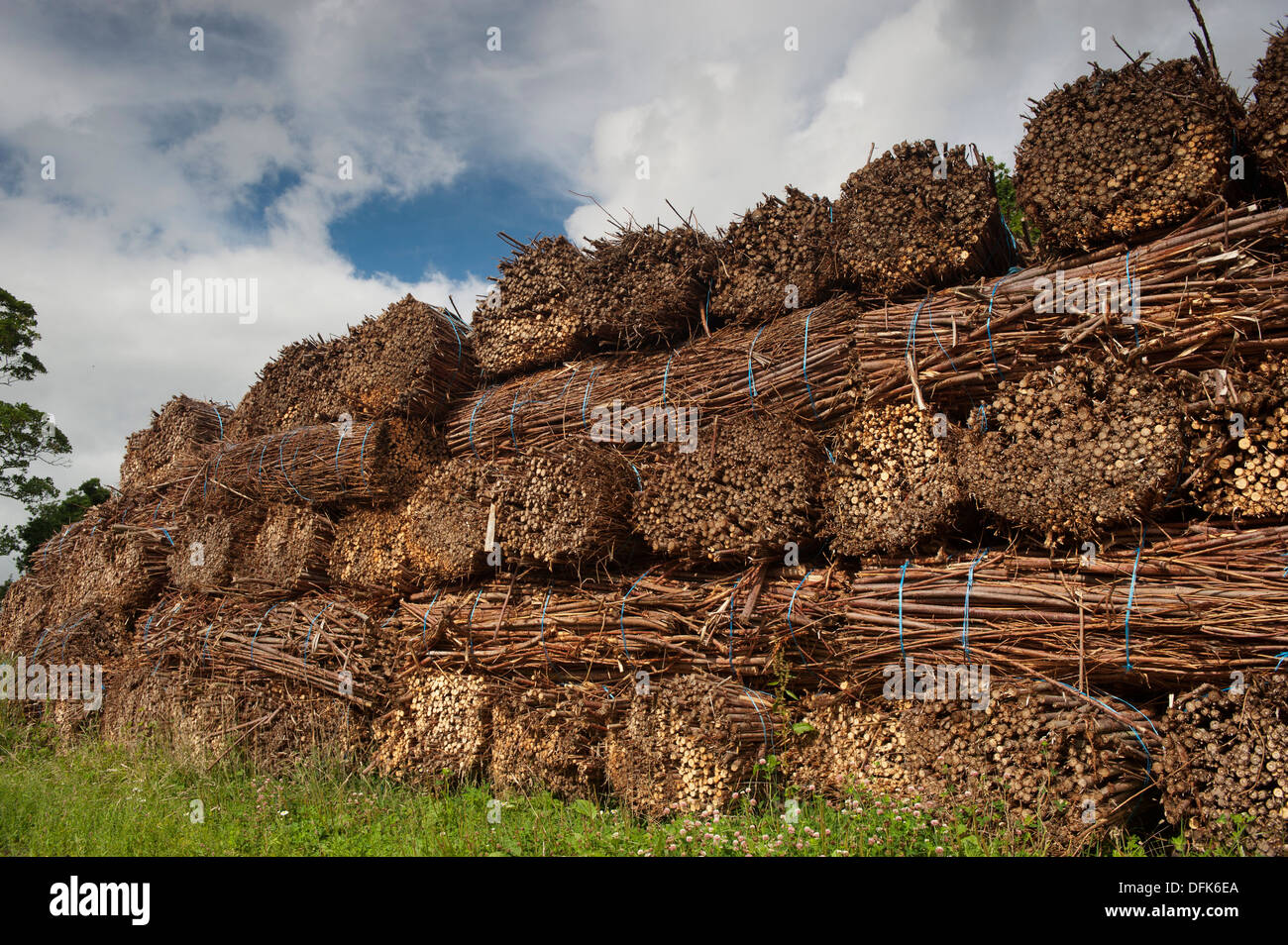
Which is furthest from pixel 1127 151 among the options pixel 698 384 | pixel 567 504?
pixel 567 504

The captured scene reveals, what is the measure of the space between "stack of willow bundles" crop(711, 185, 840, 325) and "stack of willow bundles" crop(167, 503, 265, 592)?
5306 mm

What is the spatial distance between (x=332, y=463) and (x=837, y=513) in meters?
4.56

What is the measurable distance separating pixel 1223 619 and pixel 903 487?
5.26 feet

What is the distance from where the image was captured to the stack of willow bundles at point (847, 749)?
14.5 ft

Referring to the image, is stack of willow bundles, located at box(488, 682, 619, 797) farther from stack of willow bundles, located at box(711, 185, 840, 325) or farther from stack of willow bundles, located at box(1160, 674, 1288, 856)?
stack of willow bundles, located at box(1160, 674, 1288, 856)

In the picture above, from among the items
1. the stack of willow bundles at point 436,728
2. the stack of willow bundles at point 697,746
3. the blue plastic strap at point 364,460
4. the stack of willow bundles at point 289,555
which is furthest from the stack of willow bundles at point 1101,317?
the stack of willow bundles at point 289,555

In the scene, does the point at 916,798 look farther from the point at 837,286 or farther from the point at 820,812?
the point at 837,286

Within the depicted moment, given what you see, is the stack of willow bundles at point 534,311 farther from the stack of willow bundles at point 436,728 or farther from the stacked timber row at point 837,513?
the stack of willow bundles at point 436,728

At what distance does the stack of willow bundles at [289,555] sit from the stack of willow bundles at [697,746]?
Result: 12.4 ft

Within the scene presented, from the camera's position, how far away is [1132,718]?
153 inches

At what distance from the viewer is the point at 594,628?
5621 millimetres

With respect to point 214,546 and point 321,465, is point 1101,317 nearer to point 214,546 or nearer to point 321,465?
point 321,465

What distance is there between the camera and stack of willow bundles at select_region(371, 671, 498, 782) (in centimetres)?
604
